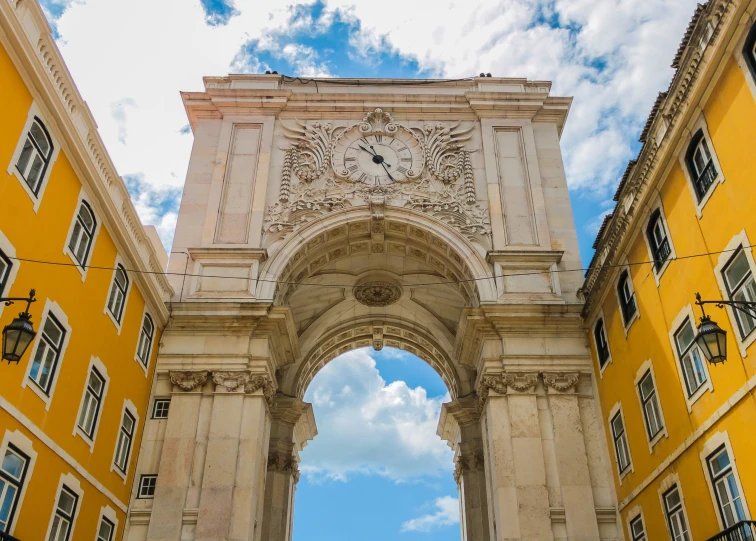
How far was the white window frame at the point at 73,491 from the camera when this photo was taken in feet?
51.5

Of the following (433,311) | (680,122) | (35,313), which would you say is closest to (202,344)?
(35,313)

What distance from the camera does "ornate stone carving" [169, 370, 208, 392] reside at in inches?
910

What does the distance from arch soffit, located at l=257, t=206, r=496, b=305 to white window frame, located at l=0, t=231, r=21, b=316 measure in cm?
1158

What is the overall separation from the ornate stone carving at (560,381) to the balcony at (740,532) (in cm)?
982

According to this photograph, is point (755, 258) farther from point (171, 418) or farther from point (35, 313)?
point (171, 418)

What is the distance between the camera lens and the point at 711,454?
1474 cm

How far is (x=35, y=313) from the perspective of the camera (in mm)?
14867

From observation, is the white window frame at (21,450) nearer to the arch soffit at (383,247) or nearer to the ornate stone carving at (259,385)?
the ornate stone carving at (259,385)

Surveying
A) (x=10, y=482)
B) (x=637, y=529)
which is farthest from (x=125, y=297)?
(x=637, y=529)

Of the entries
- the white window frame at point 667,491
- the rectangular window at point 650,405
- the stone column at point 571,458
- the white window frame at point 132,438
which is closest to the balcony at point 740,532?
the white window frame at point 667,491

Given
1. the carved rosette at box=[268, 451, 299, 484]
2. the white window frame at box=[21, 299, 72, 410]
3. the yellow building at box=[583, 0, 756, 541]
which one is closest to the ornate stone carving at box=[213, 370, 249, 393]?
the white window frame at box=[21, 299, 72, 410]

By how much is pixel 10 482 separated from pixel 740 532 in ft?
46.5

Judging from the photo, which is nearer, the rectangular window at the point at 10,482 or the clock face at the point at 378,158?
the rectangular window at the point at 10,482

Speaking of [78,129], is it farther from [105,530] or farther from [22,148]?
[105,530]
